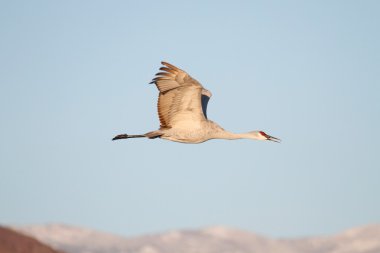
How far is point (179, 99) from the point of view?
35.9 metres

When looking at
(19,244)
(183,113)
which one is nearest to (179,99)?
(183,113)

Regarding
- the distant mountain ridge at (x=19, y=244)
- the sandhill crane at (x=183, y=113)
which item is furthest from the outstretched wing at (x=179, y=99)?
the distant mountain ridge at (x=19, y=244)

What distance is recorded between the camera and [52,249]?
94.9 meters

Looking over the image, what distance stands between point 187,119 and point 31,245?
68.3 meters

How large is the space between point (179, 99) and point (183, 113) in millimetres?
816

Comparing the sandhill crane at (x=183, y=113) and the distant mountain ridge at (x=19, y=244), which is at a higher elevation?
the distant mountain ridge at (x=19, y=244)

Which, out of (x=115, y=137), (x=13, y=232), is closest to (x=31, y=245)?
(x=13, y=232)

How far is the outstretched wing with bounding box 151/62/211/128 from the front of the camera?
1368 inches

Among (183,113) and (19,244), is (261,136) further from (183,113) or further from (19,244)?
(19,244)

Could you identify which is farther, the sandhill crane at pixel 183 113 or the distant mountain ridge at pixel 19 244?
the distant mountain ridge at pixel 19 244

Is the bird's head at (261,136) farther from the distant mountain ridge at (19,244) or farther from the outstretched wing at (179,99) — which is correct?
the distant mountain ridge at (19,244)

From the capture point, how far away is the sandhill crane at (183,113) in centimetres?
3500

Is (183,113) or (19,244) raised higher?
(19,244)

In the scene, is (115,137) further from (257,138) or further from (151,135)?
(257,138)
